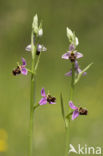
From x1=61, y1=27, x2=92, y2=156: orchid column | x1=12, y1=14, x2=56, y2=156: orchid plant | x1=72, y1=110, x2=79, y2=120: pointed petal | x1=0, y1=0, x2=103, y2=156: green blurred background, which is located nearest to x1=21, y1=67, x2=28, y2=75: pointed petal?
x1=12, y1=14, x2=56, y2=156: orchid plant

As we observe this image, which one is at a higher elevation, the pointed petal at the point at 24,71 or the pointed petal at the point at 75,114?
the pointed petal at the point at 24,71

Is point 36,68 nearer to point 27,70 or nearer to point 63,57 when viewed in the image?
point 27,70

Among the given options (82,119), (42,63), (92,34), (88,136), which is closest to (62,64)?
(42,63)

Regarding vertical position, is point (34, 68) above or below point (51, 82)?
below

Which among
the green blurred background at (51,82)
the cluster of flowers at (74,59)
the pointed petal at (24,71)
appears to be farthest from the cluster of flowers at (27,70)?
the green blurred background at (51,82)

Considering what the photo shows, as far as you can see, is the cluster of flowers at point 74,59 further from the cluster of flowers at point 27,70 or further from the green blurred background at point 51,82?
the green blurred background at point 51,82

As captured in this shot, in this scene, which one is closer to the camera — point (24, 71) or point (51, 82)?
point (24, 71)

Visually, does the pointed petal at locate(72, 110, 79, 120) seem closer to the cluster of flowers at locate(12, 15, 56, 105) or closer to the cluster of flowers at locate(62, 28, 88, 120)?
the cluster of flowers at locate(62, 28, 88, 120)

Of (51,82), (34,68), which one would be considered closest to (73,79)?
(34,68)
